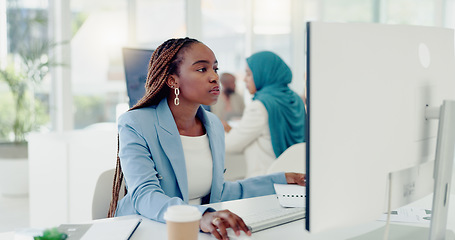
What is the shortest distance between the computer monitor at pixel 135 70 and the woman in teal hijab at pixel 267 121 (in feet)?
2.51

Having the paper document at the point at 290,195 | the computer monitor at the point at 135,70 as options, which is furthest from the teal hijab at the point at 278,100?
the paper document at the point at 290,195

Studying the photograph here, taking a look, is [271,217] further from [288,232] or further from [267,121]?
[267,121]

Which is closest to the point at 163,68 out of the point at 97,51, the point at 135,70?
the point at 135,70

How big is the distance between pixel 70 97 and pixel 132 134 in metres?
4.00

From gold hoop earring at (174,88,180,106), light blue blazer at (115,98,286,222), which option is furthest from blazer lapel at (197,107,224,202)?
gold hoop earring at (174,88,180,106)

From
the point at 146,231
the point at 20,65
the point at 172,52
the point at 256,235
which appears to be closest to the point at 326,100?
the point at 256,235

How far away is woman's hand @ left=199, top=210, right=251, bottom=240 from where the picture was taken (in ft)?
3.55

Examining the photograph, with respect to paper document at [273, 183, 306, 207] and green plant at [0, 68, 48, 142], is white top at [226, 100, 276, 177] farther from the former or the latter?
green plant at [0, 68, 48, 142]

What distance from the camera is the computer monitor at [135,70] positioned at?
2.66 m

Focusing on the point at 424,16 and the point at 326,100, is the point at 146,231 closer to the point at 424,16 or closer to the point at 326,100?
the point at 326,100

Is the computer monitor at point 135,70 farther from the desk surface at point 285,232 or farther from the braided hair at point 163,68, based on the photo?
the desk surface at point 285,232

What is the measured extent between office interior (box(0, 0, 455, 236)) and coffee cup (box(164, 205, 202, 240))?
172 cm

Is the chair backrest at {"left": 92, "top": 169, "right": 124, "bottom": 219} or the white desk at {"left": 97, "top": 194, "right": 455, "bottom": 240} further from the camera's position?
the chair backrest at {"left": 92, "top": 169, "right": 124, "bottom": 219}

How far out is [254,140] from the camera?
3.25 metres
